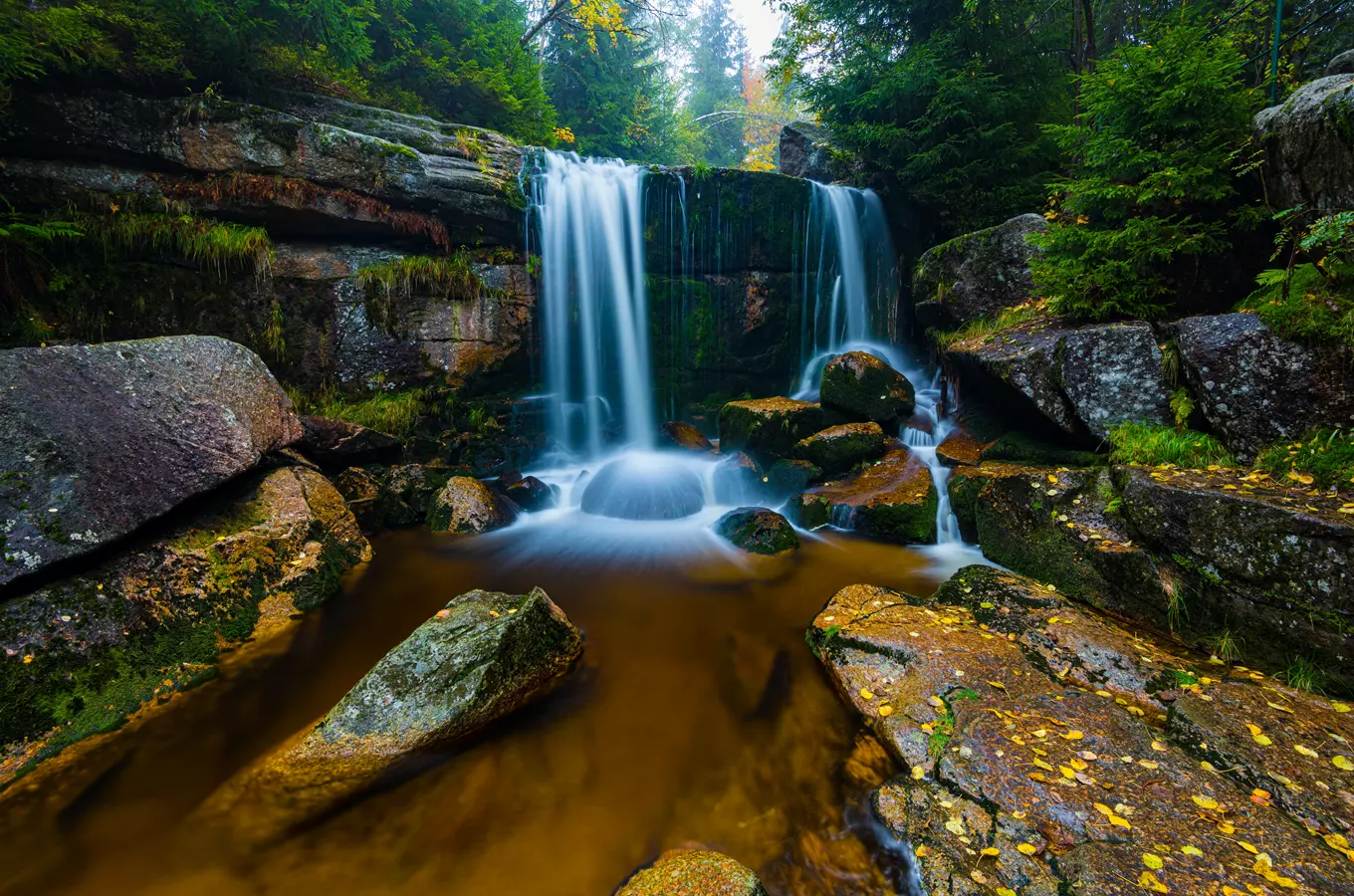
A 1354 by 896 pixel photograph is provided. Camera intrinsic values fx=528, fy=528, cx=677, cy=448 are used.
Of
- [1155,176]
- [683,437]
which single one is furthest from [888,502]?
[683,437]

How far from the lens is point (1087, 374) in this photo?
5.43 metres

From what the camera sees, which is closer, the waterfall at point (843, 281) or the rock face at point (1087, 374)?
the rock face at point (1087, 374)

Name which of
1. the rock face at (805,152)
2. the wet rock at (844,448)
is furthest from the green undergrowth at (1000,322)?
the rock face at (805,152)

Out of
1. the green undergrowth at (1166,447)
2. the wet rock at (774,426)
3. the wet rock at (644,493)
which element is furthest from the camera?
the wet rock at (774,426)

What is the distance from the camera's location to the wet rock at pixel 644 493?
291 inches

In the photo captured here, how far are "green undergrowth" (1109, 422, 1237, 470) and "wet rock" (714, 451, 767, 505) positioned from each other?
4.14 metres

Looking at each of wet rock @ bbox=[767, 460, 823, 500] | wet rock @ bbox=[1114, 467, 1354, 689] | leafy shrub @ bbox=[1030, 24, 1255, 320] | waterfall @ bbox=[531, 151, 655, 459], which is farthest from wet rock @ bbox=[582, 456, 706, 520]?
leafy shrub @ bbox=[1030, 24, 1255, 320]

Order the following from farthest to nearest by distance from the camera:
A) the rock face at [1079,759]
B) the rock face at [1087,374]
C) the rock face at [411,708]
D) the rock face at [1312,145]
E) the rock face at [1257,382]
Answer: the rock face at [1087,374]
the rock face at [1312,145]
the rock face at [1257,382]
the rock face at [411,708]
the rock face at [1079,759]

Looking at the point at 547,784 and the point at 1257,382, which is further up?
the point at 1257,382

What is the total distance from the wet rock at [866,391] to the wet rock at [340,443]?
665cm

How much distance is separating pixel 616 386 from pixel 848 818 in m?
8.59

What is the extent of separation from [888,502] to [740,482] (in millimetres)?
2275

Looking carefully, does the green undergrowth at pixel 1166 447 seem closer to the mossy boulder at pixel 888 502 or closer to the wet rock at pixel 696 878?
the mossy boulder at pixel 888 502

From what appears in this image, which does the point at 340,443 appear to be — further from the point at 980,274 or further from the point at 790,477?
the point at 980,274
